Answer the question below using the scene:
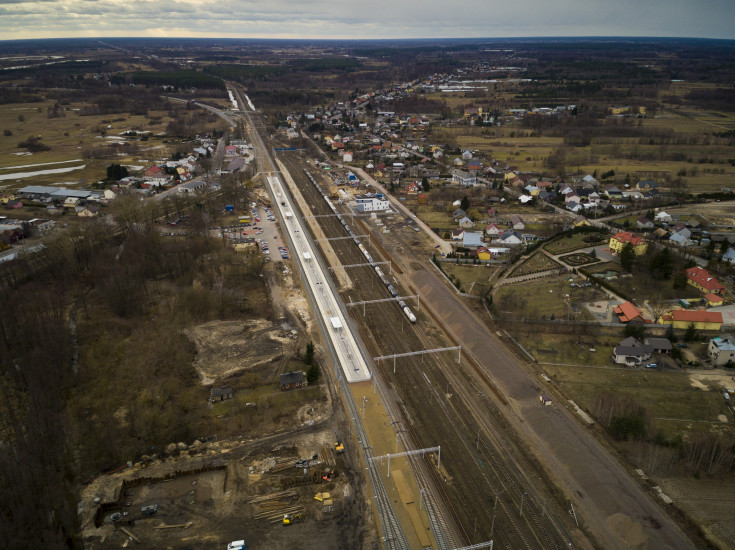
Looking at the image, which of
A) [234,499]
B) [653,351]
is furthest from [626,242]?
[234,499]

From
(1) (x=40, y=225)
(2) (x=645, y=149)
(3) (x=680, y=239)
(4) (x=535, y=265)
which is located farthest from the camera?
(2) (x=645, y=149)

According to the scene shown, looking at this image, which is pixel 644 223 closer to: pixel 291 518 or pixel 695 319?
pixel 695 319

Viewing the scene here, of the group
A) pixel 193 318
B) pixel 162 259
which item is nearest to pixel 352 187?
pixel 162 259

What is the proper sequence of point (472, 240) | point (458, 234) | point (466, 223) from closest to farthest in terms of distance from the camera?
1. point (472, 240)
2. point (458, 234)
3. point (466, 223)

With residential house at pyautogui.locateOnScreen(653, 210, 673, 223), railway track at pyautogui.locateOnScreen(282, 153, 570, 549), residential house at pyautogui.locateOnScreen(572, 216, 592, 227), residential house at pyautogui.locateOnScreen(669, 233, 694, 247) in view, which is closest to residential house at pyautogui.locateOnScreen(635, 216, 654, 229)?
residential house at pyautogui.locateOnScreen(653, 210, 673, 223)

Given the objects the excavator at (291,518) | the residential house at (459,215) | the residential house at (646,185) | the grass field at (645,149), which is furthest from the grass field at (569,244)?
the excavator at (291,518)

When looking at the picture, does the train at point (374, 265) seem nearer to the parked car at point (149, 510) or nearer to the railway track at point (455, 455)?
the railway track at point (455, 455)
